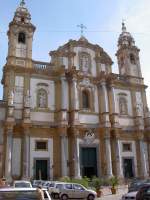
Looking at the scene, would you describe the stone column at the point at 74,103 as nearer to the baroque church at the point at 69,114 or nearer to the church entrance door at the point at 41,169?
the baroque church at the point at 69,114

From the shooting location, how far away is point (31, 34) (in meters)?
35.0

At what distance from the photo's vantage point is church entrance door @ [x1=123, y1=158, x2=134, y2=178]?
33844 mm

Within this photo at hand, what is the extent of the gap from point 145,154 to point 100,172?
6342 mm

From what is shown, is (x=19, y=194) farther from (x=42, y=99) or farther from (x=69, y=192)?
(x=42, y=99)

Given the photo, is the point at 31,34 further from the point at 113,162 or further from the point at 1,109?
the point at 113,162

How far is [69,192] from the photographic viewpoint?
1978cm

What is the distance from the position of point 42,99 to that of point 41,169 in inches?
292

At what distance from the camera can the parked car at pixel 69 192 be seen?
774 inches

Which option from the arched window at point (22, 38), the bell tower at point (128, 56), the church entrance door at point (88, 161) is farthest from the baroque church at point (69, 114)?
the bell tower at point (128, 56)

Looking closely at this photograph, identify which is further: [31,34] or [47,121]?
[31,34]

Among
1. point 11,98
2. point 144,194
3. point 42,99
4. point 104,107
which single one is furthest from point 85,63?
point 144,194

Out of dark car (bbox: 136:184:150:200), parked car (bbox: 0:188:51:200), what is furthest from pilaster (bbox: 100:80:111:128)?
parked car (bbox: 0:188:51:200)

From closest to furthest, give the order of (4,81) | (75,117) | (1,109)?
(1,109) < (75,117) < (4,81)

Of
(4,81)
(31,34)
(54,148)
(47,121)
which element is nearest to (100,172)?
(54,148)
